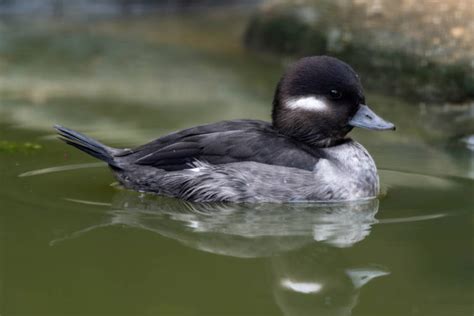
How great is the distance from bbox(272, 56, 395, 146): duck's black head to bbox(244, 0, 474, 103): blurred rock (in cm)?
306

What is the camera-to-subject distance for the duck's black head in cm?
727

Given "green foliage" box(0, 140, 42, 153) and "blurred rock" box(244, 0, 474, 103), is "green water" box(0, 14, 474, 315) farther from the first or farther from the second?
"blurred rock" box(244, 0, 474, 103)

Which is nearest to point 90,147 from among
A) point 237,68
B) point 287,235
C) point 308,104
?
point 308,104

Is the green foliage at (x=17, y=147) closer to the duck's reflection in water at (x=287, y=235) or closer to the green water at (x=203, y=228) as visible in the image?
the green water at (x=203, y=228)

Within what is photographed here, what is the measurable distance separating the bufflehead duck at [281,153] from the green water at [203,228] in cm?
14

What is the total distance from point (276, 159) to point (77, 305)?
2.51m

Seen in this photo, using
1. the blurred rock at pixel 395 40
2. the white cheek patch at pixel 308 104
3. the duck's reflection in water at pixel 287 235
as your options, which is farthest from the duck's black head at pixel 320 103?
the blurred rock at pixel 395 40

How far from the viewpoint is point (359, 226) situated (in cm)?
660

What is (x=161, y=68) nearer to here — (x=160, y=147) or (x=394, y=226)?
(x=160, y=147)

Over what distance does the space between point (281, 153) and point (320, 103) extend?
513 millimetres

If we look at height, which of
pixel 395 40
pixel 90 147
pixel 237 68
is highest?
pixel 395 40

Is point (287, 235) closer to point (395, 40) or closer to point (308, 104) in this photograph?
point (308, 104)

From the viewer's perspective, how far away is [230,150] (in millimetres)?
7152

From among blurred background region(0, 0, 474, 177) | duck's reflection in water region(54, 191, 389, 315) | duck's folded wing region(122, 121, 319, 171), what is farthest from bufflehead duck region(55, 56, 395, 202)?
blurred background region(0, 0, 474, 177)
